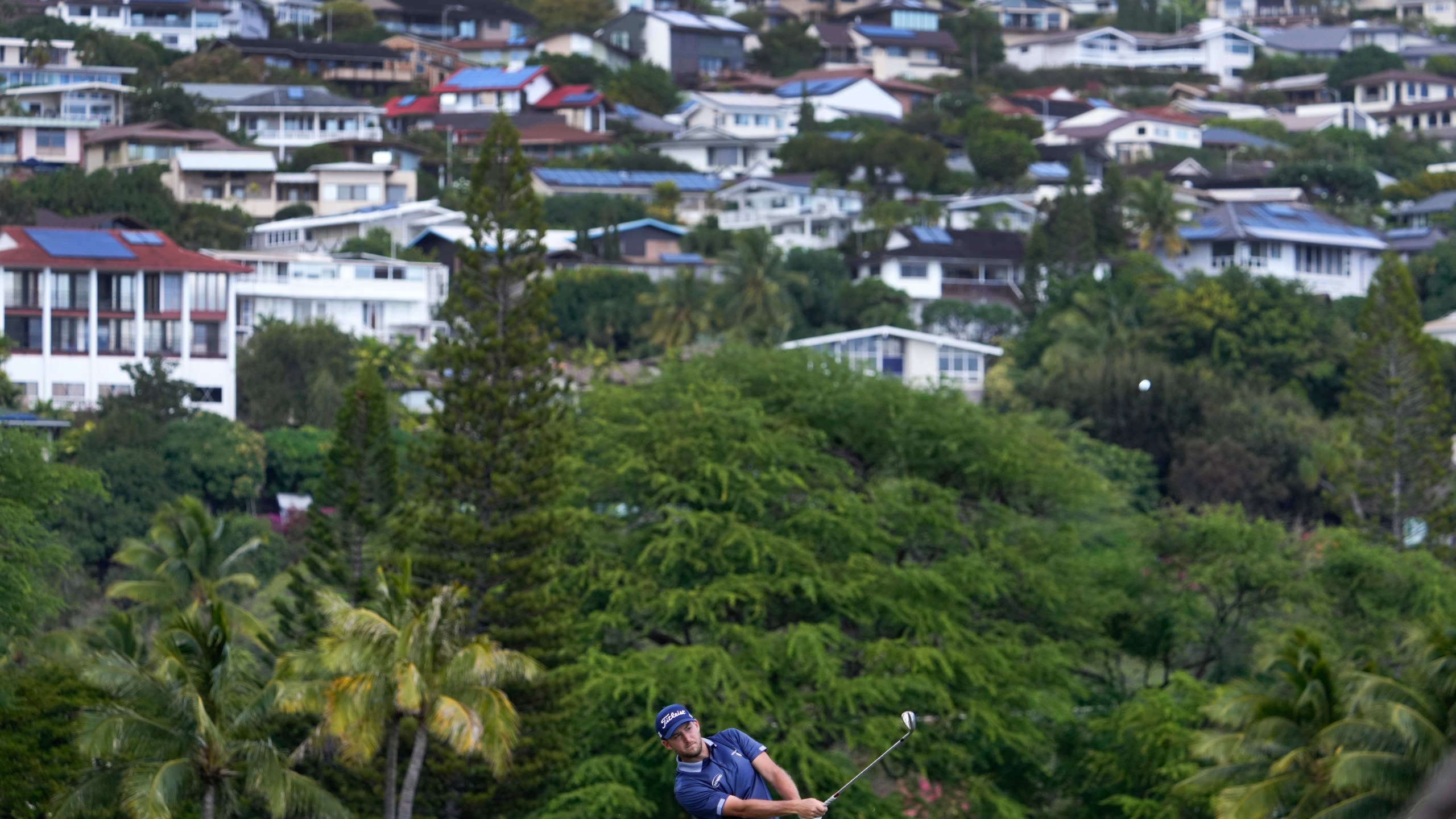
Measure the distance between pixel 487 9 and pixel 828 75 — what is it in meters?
23.4

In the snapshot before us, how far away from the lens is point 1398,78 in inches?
4860

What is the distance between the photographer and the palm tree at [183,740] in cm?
2414

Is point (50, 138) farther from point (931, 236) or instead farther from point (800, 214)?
point (931, 236)

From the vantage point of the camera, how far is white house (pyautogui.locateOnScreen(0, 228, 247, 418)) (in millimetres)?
66562

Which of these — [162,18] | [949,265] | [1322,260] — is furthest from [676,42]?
[1322,260]

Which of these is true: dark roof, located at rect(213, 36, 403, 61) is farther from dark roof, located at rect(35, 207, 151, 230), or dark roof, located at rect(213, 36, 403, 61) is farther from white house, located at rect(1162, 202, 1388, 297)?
white house, located at rect(1162, 202, 1388, 297)

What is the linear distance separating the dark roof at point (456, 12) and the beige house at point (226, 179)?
1500 inches

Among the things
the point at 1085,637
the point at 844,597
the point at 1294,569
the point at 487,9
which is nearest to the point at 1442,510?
the point at 1294,569

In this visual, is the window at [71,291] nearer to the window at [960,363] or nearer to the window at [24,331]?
the window at [24,331]

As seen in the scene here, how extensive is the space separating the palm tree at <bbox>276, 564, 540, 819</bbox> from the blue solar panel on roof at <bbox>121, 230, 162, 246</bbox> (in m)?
45.4

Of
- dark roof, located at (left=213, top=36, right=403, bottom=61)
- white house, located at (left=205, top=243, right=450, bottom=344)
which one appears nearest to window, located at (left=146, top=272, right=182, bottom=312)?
white house, located at (left=205, top=243, right=450, bottom=344)

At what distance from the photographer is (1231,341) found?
2758 inches

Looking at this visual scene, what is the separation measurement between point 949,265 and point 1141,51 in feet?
194

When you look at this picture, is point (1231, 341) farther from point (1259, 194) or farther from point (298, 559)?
point (298, 559)
